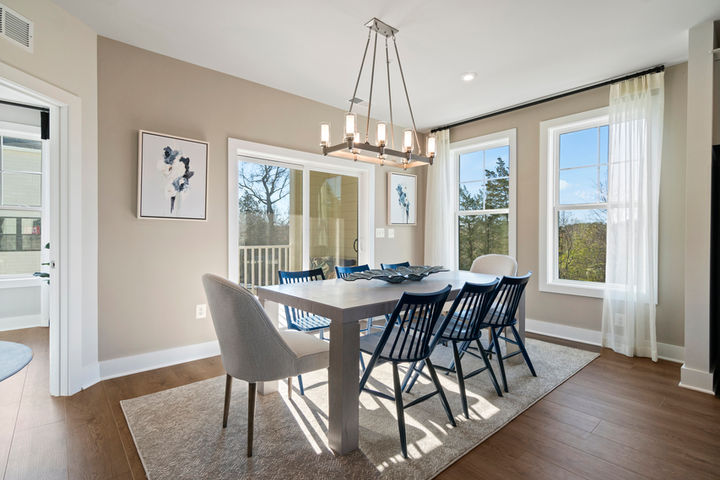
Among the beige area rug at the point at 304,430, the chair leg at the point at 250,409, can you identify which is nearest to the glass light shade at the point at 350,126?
the chair leg at the point at 250,409

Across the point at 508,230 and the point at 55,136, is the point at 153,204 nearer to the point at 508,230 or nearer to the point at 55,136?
the point at 55,136

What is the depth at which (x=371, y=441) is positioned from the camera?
1.98m

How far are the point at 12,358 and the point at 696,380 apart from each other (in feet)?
13.1

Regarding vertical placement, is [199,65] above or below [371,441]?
above

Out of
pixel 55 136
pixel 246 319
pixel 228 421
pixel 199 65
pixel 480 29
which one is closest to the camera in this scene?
pixel 246 319

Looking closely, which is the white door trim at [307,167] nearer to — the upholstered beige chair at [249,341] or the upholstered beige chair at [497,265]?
the upholstered beige chair at [497,265]

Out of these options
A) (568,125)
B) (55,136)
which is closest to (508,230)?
(568,125)

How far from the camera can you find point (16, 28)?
2.15 metres

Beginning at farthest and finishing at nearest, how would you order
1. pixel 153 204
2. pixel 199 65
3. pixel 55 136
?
pixel 199 65, pixel 153 204, pixel 55 136

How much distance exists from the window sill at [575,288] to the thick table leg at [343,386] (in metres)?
3.05

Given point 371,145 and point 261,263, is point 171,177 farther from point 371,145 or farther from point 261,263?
point 371,145

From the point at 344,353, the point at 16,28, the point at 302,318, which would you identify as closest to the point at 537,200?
the point at 302,318

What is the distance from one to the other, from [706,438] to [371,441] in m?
1.88

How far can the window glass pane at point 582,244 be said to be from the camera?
3809mm
